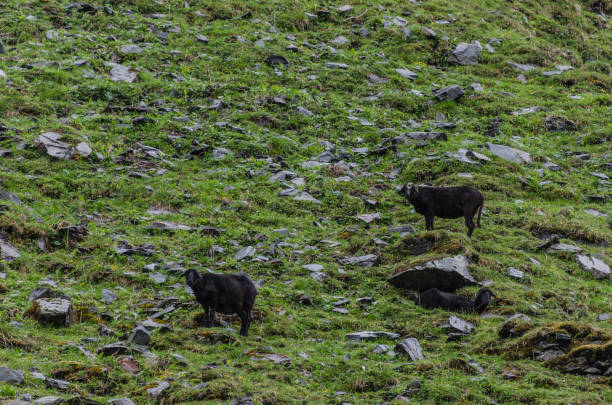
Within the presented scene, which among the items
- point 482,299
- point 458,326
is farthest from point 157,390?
point 482,299

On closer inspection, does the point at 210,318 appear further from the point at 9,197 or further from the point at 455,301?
the point at 9,197

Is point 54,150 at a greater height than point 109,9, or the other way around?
point 109,9

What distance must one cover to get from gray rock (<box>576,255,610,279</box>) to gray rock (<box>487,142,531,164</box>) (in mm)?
5512

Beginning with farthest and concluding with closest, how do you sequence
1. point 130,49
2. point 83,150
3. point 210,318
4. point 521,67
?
point 521,67 < point 130,49 < point 83,150 < point 210,318

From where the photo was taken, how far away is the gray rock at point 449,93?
2341 cm

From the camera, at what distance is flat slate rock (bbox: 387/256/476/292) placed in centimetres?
1238

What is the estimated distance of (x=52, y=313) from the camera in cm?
995

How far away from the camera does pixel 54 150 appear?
16.9 m

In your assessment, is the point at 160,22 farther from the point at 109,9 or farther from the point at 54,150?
the point at 54,150

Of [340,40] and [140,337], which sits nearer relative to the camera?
[140,337]

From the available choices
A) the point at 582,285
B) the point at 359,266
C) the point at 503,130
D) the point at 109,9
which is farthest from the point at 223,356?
the point at 109,9

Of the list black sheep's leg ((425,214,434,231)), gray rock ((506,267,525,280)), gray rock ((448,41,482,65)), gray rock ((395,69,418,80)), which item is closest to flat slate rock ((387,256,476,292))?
gray rock ((506,267,525,280))

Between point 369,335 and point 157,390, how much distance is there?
3905mm

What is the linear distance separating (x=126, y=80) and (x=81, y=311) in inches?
504
